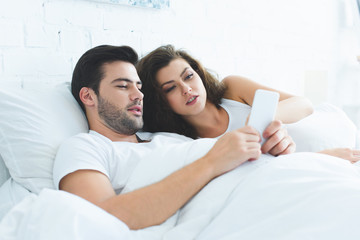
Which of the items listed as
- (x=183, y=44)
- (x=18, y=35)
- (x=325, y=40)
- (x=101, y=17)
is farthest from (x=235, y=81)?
(x=325, y=40)

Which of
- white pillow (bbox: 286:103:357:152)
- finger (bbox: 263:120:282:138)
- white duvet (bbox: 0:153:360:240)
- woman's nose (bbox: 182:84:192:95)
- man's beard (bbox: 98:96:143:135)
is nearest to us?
white duvet (bbox: 0:153:360:240)

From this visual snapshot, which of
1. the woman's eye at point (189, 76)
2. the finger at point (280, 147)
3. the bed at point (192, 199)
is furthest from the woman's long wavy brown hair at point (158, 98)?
the finger at point (280, 147)

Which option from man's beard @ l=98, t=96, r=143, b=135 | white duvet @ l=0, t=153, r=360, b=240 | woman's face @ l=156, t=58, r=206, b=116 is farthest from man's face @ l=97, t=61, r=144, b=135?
white duvet @ l=0, t=153, r=360, b=240

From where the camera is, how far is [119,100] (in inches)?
49.0

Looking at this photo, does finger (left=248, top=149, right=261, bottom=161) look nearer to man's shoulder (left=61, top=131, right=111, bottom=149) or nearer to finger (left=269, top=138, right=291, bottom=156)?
finger (left=269, top=138, right=291, bottom=156)

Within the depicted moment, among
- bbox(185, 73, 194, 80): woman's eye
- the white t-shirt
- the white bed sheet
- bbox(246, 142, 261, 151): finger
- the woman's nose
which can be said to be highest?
bbox(185, 73, 194, 80): woman's eye

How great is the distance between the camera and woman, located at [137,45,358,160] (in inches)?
60.4

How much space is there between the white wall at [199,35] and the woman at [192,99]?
202 mm

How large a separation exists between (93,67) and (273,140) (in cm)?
69

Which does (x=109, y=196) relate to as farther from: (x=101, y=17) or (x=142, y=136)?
(x=101, y=17)

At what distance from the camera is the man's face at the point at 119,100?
124 cm

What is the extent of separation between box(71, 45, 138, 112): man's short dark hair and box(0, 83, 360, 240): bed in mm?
125

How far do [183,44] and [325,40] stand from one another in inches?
57.5

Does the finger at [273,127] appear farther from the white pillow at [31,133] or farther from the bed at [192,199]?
the white pillow at [31,133]
